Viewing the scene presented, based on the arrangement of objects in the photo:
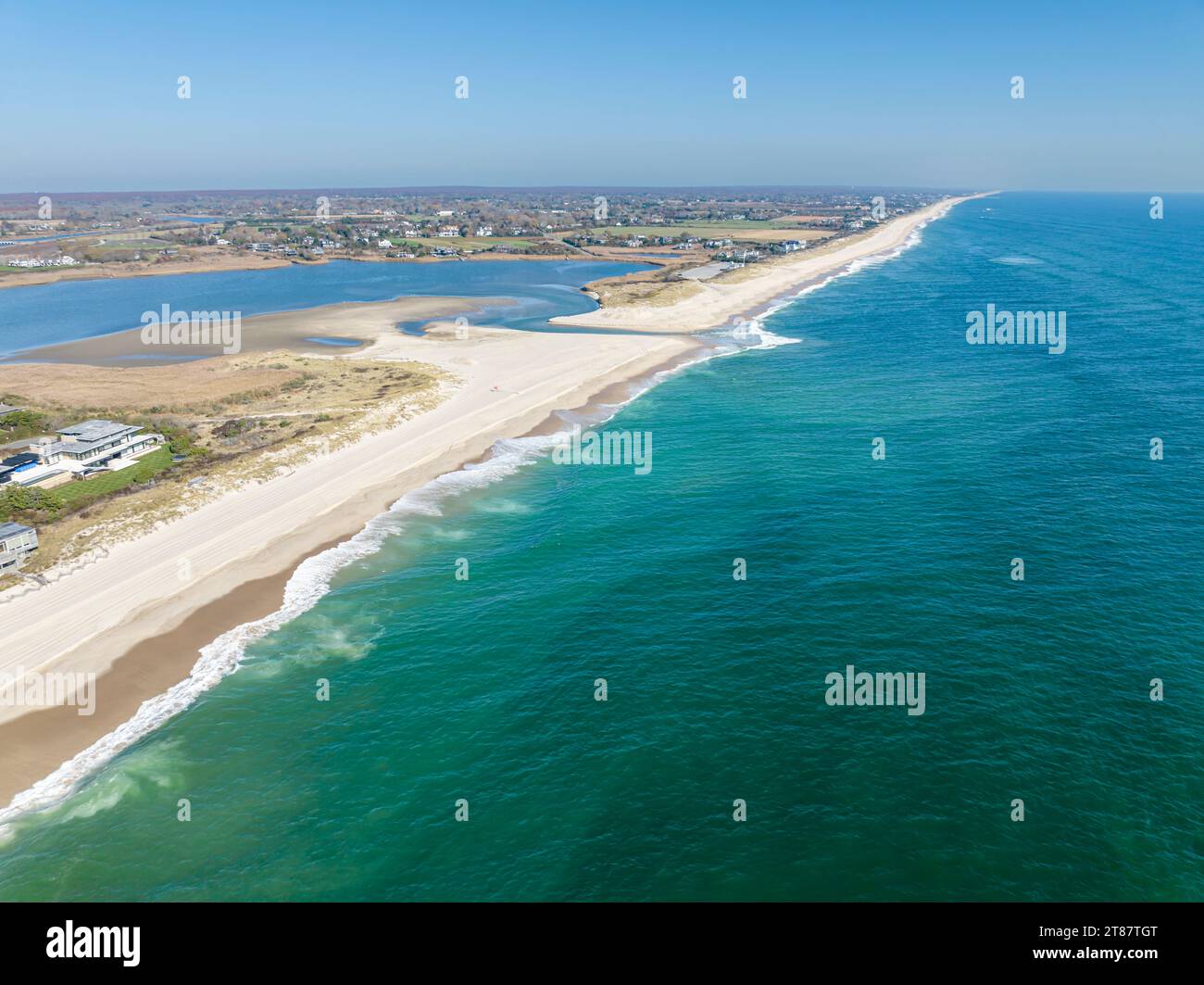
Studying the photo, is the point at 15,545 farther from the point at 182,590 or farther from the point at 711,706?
the point at 711,706

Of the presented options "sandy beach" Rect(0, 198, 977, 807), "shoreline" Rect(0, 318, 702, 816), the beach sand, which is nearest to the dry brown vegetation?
"sandy beach" Rect(0, 198, 977, 807)

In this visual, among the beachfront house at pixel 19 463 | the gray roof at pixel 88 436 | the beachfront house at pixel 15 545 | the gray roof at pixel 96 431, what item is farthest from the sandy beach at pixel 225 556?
the beachfront house at pixel 19 463

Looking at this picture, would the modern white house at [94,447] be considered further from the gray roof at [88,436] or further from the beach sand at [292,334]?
the beach sand at [292,334]

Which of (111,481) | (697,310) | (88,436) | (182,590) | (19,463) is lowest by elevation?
(182,590)

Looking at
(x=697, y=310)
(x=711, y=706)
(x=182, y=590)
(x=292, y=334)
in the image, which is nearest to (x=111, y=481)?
(x=182, y=590)

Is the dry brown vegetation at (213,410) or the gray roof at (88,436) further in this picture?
the gray roof at (88,436)
